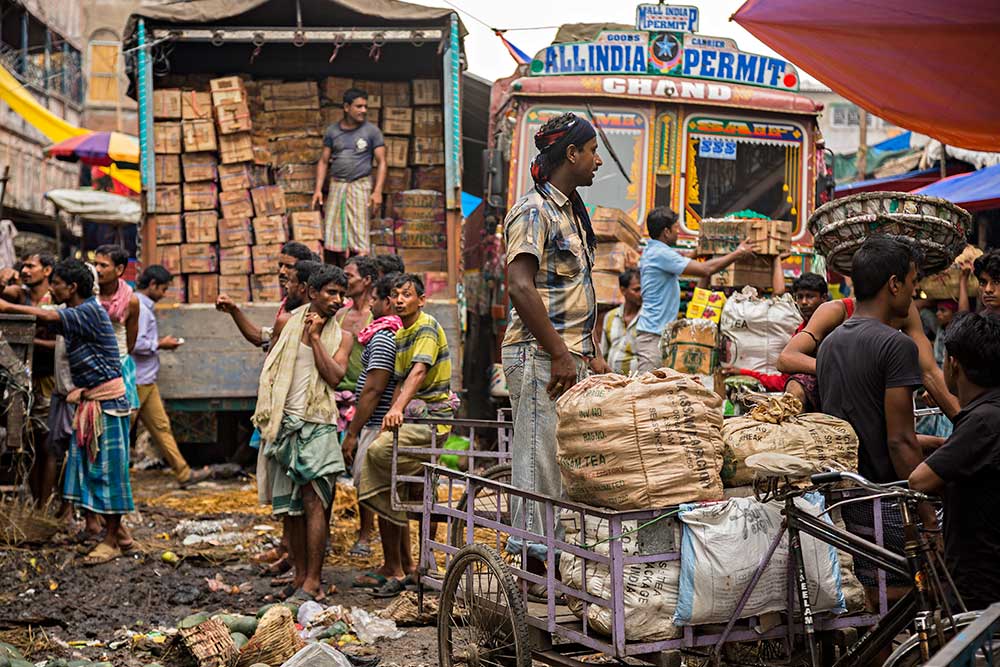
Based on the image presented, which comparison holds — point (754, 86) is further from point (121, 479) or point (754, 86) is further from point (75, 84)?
point (75, 84)

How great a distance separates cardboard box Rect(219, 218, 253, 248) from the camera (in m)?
11.8

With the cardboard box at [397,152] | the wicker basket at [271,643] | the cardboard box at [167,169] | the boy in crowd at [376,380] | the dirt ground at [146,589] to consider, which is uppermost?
the cardboard box at [397,152]

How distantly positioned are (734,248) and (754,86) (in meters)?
2.64

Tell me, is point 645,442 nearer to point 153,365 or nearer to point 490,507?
point 490,507

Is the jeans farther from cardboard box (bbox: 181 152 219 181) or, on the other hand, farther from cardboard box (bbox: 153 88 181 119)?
cardboard box (bbox: 153 88 181 119)

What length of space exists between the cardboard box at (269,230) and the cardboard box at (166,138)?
1.11 metres

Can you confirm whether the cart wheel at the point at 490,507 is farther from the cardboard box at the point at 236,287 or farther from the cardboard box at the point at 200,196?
the cardboard box at the point at 200,196

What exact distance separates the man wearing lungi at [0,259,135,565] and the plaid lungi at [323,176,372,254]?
437 centimetres

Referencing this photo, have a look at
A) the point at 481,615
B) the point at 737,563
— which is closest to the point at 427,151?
the point at 481,615

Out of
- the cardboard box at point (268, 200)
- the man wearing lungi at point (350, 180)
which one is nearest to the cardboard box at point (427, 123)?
the man wearing lungi at point (350, 180)

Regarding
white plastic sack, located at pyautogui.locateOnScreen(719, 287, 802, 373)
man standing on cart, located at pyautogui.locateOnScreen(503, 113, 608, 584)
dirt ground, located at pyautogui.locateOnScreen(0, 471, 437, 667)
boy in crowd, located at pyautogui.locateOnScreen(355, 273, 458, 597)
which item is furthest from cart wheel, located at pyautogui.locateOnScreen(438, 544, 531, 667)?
white plastic sack, located at pyautogui.locateOnScreen(719, 287, 802, 373)

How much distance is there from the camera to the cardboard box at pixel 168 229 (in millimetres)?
11547

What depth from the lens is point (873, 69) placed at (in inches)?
264

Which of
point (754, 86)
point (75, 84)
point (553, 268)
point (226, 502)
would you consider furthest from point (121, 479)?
point (75, 84)
